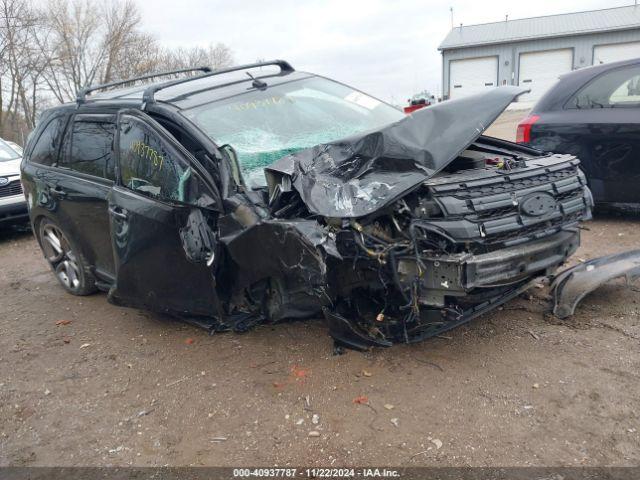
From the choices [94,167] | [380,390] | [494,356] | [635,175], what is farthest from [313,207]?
[635,175]

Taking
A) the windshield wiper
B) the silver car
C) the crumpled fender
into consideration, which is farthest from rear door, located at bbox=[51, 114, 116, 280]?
the silver car

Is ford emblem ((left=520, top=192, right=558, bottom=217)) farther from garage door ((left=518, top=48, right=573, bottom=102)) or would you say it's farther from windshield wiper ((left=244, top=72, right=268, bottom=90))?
garage door ((left=518, top=48, right=573, bottom=102))

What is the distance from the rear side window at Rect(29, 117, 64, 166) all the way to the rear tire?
565 mm

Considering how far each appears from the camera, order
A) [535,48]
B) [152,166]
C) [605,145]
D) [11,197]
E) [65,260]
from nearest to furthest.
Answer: [152,166] < [65,260] < [605,145] < [11,197] < [535,48]

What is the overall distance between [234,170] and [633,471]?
257cm

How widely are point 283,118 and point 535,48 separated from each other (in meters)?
28.6

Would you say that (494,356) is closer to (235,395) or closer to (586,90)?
(235,395)

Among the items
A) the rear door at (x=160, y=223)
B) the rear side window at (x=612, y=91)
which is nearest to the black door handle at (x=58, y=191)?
the rear door at (x=160, y=223)

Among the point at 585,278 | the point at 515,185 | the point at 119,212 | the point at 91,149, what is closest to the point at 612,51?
the point at 585,278

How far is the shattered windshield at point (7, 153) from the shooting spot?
8.53 m

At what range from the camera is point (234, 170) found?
3.38 metres

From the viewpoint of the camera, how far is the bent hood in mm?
2922

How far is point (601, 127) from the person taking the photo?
17.9 ft

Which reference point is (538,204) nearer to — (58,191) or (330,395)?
(330,395)
